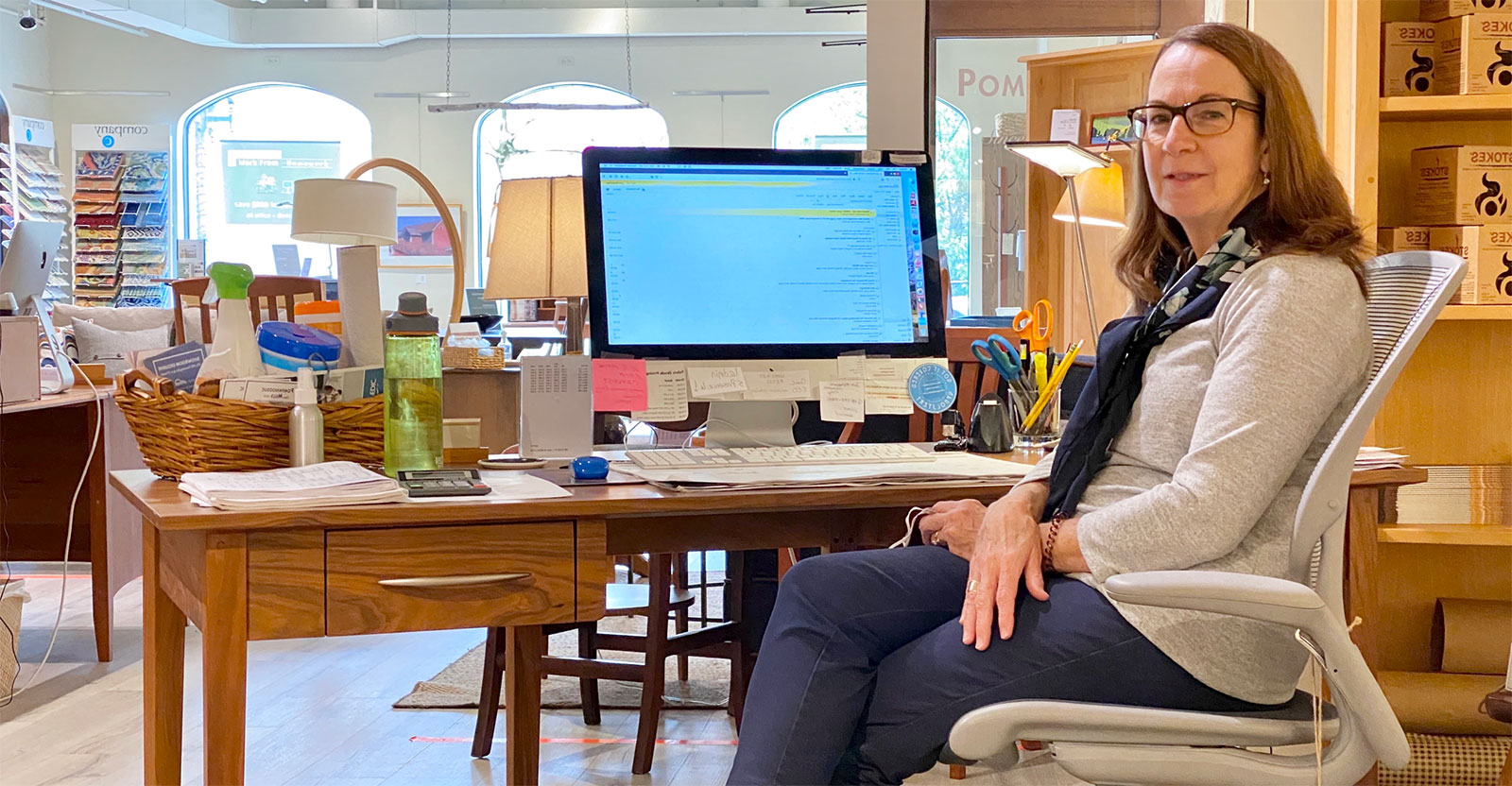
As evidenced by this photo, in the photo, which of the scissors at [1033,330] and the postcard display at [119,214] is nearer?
the scissors at [1033,330]

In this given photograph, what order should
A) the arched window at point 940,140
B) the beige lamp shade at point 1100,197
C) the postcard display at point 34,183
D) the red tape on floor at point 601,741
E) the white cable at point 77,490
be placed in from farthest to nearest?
the postcard display at point 34,183 < the arched window at point 940,140 < the beige lamp shade at point 1100,197 < the white cable at point 77,490 < the red tape on floor at point 601,741

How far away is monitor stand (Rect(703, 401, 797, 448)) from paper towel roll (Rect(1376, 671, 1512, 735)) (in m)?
1.25

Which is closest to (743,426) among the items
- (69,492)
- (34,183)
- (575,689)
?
(575,689)

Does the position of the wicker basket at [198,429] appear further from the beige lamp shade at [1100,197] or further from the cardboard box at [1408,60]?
the beige lamp shade at [1100,197]

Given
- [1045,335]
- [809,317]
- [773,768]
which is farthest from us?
[1045,335]

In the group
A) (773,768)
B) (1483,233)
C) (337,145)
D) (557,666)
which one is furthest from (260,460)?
(337,145)

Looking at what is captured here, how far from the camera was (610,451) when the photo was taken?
6.80 ft

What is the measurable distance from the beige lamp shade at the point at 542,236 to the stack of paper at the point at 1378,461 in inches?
51.8

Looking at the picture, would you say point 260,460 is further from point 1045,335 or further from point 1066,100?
point 1066,100

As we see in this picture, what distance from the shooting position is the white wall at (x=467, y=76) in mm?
10781

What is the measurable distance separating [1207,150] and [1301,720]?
638 millimetres

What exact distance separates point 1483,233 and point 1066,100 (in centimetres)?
329

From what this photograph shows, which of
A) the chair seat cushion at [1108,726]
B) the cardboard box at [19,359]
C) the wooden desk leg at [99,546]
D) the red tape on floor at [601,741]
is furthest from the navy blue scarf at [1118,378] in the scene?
the wooden desk leg at [99,546]

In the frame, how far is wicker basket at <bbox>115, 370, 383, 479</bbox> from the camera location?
1.64 metres
